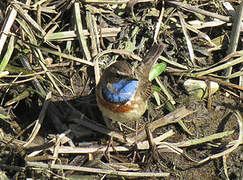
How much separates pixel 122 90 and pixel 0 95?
1.63 meters

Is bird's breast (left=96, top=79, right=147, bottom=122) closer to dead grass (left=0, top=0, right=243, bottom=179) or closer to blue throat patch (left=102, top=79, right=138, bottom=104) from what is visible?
blue throat patch (left=102, top=79, right=138, bottom=104)

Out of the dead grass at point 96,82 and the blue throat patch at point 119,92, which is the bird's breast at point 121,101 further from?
the dead grass at point 96,82

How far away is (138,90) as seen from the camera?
17.0 ft

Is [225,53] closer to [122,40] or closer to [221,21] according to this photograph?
[221,21]

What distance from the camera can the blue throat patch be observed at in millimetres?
4984

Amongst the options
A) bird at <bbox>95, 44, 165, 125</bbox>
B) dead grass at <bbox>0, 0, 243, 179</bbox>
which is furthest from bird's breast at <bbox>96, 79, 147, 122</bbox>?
dead grass at <bbox>0, 0, 243, 179</bbox>

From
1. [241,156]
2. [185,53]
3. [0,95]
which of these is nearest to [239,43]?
[185,53]

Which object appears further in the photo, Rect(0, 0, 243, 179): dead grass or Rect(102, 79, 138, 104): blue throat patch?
Rect(0, 0, 243, 179): dead grass

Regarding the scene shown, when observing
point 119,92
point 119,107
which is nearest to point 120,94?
point 119,92

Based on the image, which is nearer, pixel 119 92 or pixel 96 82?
pixel 119 92

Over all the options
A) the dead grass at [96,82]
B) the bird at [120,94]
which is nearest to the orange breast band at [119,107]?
the bird at [120,94]

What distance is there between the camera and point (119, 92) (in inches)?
196

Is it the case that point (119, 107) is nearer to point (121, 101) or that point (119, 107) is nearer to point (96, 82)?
point (121, 101)

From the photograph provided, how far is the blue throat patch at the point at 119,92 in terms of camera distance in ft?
16.4
